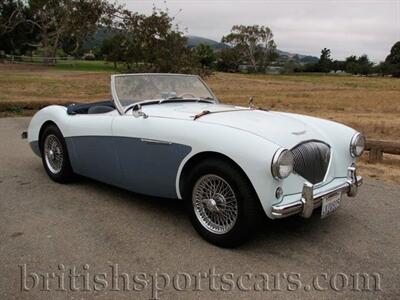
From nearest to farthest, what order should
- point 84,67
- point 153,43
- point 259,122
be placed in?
point 259,122, point 153,43, point 84,67

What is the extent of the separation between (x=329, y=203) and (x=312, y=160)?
1.26 ft

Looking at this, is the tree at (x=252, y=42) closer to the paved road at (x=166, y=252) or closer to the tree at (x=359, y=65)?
the tree at (x=359, y=65)

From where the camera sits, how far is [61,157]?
209 inches

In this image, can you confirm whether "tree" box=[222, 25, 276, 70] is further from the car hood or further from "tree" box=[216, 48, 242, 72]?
the car hood

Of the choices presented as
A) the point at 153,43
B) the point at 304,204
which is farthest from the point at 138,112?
the point at 153,43

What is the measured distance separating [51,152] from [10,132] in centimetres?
423

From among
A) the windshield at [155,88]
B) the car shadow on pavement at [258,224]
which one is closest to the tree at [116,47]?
the windshield at [155,88]

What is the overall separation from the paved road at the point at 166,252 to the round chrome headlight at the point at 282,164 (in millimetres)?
693

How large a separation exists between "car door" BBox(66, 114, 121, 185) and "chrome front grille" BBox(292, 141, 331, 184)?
1819mm

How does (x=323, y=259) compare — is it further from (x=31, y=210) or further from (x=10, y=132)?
(x=10, y=132)

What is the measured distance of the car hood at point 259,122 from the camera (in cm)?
361

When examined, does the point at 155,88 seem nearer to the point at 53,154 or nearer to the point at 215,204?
the point at 53,154

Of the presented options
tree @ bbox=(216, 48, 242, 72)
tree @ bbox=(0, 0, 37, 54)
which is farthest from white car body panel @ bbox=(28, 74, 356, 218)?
tree @ bbox=(216, 48, 242, 72)

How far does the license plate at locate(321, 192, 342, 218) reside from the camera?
3650mm
